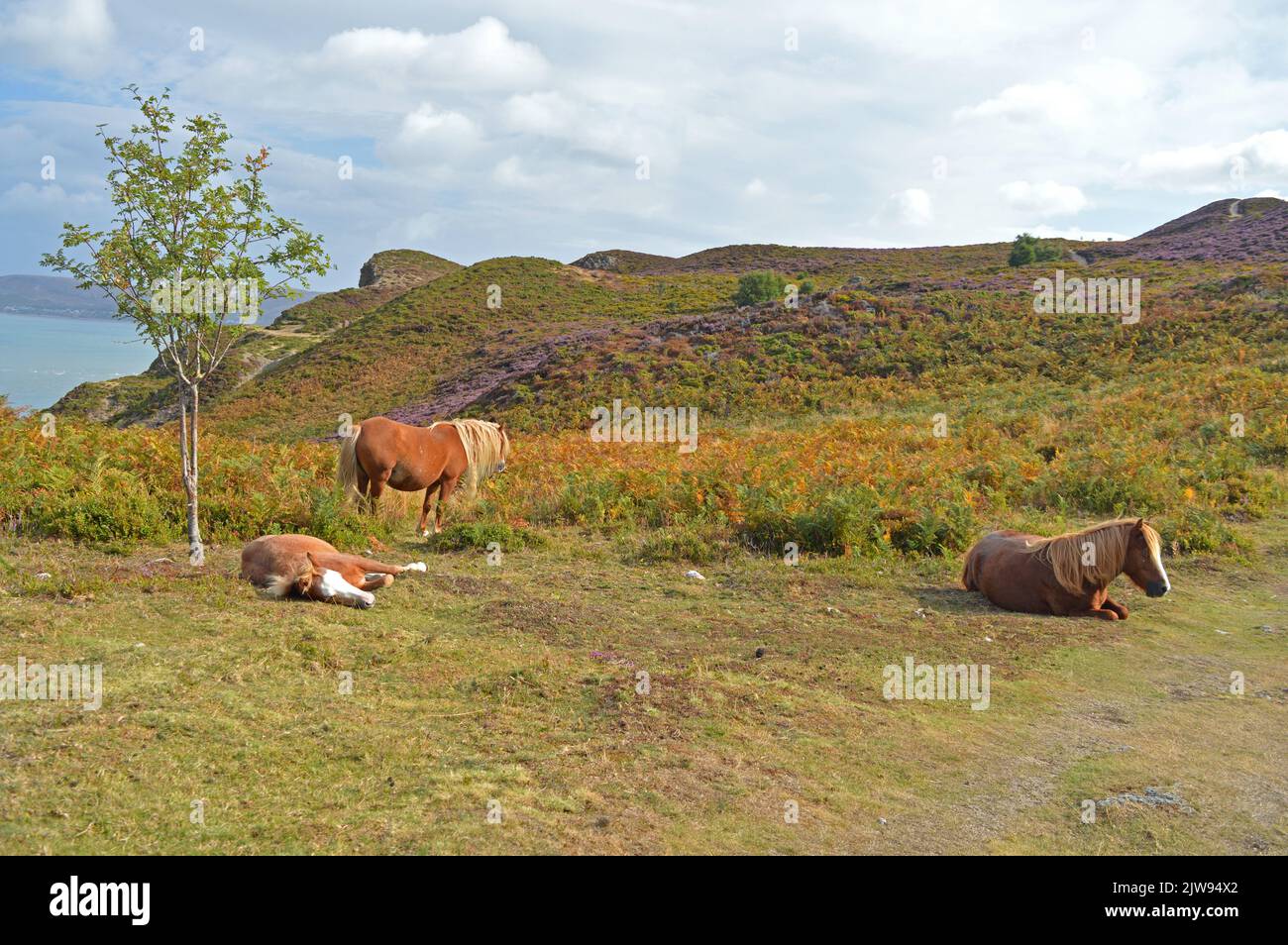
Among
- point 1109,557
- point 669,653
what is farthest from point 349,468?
point 1109,557

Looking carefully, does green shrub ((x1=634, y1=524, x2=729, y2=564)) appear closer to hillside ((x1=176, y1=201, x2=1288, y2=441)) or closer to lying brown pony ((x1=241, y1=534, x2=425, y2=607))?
lying brown pony ((x1=241, y1=534, x2=425, y2=607))

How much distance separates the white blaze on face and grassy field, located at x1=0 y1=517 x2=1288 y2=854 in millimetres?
257

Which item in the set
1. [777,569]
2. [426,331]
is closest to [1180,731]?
[777,569]

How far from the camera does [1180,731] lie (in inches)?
251

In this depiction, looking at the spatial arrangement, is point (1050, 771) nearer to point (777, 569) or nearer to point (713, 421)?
point (777, 569)

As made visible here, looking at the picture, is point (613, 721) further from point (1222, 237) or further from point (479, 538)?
point (1222, 237)

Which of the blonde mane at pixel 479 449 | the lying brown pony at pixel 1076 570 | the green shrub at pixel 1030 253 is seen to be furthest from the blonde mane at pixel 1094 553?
the green shrub at pixel 1030 253

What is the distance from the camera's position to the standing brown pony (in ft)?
38.3

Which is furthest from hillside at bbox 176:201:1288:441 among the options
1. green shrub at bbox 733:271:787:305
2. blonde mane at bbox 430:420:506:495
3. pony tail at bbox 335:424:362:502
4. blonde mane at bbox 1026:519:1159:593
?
blonde mane at bbox 1026:519:1159:593

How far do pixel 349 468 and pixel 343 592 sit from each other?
12.0 feet

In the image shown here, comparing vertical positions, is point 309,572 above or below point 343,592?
Result: above

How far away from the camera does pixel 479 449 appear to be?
504 inches

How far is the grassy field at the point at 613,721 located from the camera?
4.49m
